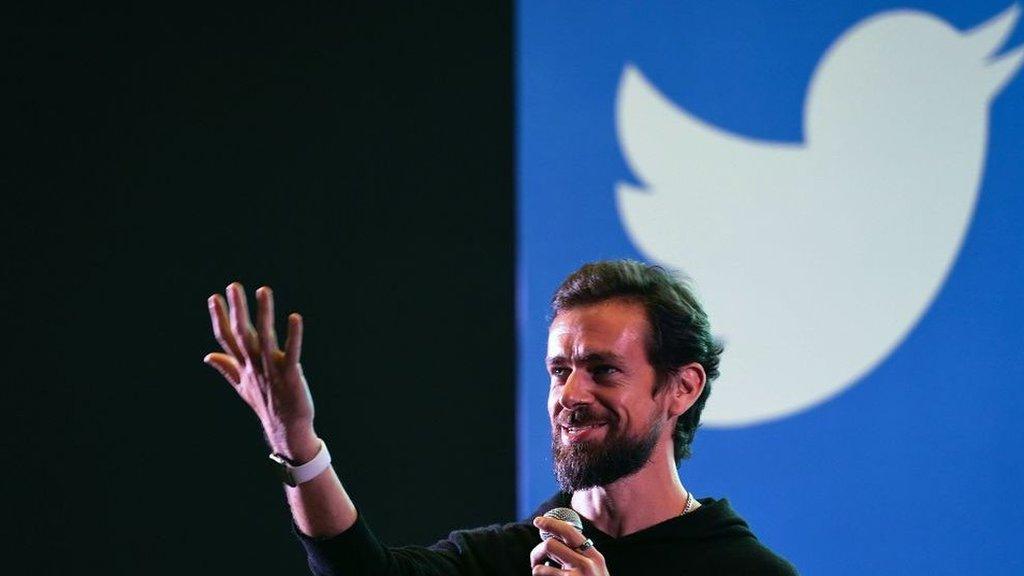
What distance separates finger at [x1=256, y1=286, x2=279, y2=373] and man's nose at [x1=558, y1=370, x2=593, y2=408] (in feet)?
2.00

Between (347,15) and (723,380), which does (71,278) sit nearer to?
(347,15)

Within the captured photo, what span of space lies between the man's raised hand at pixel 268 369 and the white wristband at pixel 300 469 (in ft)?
0.03

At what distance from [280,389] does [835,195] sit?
6.76 feet

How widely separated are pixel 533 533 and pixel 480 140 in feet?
4.81

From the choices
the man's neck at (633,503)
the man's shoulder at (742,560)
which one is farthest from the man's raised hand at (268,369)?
the man's shoulder at (742,560)

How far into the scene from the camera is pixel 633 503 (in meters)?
2.32

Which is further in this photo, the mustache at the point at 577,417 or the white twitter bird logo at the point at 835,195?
the white twitter bird logo at the point at 835,195

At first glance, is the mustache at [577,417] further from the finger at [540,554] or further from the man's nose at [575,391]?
the finger at [540,554]

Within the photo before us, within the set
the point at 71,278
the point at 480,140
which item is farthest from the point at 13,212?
the point at 480,140

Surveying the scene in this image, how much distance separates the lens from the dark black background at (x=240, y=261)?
3129 mm

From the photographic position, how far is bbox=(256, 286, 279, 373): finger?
1.78 m

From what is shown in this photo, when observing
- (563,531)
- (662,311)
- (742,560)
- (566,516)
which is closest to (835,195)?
(662,311)

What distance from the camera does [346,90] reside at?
3408 millimetres

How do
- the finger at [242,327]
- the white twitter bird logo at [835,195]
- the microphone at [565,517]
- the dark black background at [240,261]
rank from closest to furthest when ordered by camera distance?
the finger at [242,327]
the microphone at [565,517]
the dark black background at [240,261]
the white twitter bird logo at [835,195]
